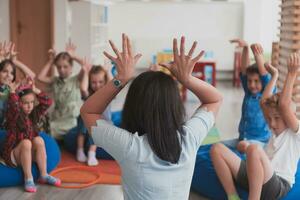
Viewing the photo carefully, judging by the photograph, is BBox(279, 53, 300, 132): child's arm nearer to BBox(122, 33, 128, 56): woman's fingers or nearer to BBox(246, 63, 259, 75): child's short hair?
BBox(246, 63, 259, 75): child's short hair

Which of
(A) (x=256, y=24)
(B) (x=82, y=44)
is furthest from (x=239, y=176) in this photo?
(A) (x=256, y=24)

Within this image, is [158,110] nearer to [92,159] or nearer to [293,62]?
[293,62]

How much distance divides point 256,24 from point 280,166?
6.56 meters

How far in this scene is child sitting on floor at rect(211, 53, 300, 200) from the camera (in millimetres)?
2484

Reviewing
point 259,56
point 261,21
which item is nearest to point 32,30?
point 259,56

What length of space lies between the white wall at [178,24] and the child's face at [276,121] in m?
6.31

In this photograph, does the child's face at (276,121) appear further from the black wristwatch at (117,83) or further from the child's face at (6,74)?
the child's face at (6,74)

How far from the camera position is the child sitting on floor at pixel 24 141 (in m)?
3.03

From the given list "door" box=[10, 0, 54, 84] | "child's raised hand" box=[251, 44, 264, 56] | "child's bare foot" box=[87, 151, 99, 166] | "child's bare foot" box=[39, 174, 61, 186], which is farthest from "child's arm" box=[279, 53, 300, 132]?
"door" box=[10, 0, 54, 84]

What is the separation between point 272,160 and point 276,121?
8.7 inches

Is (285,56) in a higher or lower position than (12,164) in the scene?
higher

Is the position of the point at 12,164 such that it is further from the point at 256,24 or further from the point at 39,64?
the point at 256,24

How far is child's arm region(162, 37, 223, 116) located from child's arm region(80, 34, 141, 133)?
146 mm

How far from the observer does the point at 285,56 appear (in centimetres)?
408
